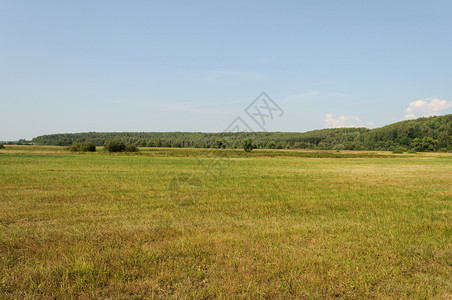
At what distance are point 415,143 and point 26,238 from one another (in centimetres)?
16878

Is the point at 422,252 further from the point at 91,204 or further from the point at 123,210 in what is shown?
the point at 91,204

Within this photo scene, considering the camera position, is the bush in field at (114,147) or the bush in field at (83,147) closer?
the bush in field at (83,147)

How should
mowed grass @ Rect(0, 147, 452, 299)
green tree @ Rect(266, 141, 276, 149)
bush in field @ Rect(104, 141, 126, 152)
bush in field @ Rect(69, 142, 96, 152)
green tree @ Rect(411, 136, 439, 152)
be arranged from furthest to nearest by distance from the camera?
green tree @ Rect(266, 141, 276, 149) → green tree @ Rect(411, 136, 439, 152) → bush in field @ Rect(104, 141, 126, 152) → bush in field @ Rect(69, 142, 96, 152) → mowed grass @ Rect(0, 147, 452, 299)

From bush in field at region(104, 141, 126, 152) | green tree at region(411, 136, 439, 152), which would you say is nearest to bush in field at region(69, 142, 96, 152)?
bush in field at region(104, 141, 126, 152)

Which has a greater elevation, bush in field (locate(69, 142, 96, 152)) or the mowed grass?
bush in field (locate(69, 142, 96, 152))

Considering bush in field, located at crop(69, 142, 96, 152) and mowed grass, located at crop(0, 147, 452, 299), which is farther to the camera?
bush in field, located at crop(69, 142, 96, 152)

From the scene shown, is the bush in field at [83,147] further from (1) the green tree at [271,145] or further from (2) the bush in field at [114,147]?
(1) the green tree at [271,145]

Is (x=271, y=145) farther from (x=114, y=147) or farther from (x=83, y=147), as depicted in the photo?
(x=83, y=147)

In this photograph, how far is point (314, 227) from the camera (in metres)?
8.73

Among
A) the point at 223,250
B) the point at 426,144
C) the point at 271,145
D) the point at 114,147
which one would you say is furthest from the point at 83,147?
the point at 426,144

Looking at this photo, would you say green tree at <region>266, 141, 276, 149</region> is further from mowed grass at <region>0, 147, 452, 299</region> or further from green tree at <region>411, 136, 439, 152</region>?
mowed grass at <region>0, 147, 452, 299</region>

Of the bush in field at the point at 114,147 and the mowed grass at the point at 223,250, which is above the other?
the bush in field at the point at 114,147

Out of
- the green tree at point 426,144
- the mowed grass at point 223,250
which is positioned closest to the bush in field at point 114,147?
the mowed grass at point 223,250

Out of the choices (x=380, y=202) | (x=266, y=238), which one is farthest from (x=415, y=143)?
(x=266, y=238)
